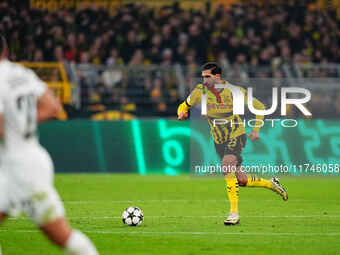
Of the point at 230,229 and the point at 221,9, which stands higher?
the point at 221,9

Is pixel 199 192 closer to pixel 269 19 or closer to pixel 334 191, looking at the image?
pixel 334 191

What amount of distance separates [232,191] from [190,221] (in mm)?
917

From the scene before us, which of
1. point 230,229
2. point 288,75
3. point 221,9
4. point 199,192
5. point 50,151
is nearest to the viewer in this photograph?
point 230,229

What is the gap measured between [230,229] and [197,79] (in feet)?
39.4

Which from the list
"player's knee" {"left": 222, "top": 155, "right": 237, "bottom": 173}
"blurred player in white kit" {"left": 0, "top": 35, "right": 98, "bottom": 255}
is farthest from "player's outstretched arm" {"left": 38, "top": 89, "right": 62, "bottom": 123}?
"player's knee" {"left": 222, "top": 155, "right": 237, "bottom": 173}

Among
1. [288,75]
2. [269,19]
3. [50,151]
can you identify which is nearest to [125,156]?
[50,151]

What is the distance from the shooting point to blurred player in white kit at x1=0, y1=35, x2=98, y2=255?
5.61m

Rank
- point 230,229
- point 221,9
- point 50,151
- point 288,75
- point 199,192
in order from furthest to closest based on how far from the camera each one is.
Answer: point 221,9, point 288,75, point 50,151, point 199,192, point 230,229

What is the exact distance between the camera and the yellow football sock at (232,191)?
11.3m

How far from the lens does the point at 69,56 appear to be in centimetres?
2373

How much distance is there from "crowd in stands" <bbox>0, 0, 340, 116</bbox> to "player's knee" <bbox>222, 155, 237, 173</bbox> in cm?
1150

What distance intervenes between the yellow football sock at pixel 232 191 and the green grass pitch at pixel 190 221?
32 cm

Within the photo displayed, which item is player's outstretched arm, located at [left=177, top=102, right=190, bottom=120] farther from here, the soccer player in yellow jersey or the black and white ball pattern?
the black and white ball pattern

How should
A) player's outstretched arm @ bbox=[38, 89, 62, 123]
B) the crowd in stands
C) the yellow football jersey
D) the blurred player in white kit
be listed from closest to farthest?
the blurred player in white kit < player's outstretched arm @ bbox=[38, 89, 62, 123] < the yellow football jersey < the crowd in stands
